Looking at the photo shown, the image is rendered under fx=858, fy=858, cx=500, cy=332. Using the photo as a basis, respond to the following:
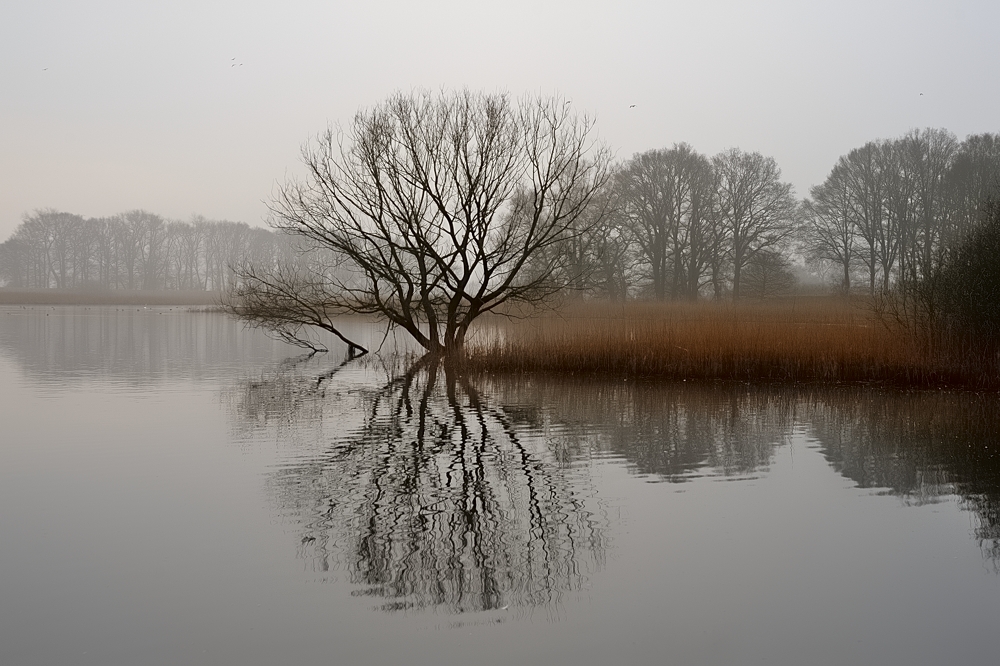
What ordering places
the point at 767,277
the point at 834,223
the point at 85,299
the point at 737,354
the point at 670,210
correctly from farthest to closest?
the point at 85,299 < the point at 834,223 < the point at 670,210 < the point at 767,277 < the point at 737,354

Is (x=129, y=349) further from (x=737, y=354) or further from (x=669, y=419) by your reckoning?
(x=669, y=419)

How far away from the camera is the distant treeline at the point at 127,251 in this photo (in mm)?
85250

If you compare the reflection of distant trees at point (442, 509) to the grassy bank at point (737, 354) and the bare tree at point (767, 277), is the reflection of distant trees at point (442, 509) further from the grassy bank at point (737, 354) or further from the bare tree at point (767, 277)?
the bare tree at point (767, 277)

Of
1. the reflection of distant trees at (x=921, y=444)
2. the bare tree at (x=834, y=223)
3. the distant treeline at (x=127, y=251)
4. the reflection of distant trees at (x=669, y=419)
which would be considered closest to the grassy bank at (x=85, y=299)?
the distant treeline at (x=127, y=251)

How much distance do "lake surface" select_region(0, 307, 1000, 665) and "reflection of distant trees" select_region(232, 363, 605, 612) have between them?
0.09 feet

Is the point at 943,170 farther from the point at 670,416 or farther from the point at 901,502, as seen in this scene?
the point at 901,502

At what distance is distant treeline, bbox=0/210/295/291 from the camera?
85250 mm

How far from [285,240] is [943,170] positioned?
69.5 metres

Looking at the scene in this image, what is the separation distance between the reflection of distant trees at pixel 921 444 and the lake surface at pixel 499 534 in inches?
1.9

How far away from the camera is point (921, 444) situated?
9.02 meters

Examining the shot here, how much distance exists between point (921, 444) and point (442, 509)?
5.58 m

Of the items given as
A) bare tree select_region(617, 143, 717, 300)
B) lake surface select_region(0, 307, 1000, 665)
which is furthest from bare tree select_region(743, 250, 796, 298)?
lake surface select_region(0, 307, 1000, 665)

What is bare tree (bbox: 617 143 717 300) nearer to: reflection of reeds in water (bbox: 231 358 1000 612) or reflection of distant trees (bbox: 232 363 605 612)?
reflection of reeds in water (bbox: 231 358 1000 612)

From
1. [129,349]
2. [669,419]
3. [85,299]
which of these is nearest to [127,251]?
[85,299]
